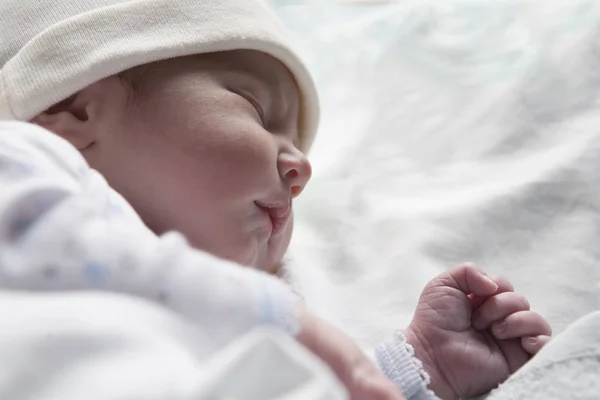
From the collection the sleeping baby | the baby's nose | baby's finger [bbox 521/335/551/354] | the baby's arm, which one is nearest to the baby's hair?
the sleeping baby

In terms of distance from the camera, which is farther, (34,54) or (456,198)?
(456,198)

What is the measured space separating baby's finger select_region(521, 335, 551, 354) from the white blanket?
0.22 feet

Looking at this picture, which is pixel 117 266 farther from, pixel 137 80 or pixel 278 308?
pixel 137 80

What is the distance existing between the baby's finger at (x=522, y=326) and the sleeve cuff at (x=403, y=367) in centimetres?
11

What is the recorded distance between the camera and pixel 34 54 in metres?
0.82

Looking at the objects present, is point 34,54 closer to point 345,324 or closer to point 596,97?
point 345,324

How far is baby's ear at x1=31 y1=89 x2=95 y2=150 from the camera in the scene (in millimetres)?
814

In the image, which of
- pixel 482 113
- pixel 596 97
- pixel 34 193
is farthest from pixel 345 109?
pixel 34 193

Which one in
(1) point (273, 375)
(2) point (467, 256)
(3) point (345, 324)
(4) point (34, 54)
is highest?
(1) point (273, 375)

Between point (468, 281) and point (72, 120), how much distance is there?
50 cm

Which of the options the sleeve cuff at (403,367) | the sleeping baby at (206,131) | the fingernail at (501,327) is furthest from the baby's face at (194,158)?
the fingernail at (501,327)

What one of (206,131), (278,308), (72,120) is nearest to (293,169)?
(206,131)

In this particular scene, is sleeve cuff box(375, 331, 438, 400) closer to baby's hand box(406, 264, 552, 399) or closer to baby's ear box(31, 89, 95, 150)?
baby's hand box(406, 264, 552, 399)

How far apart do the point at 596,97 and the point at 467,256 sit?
38 centimetres
